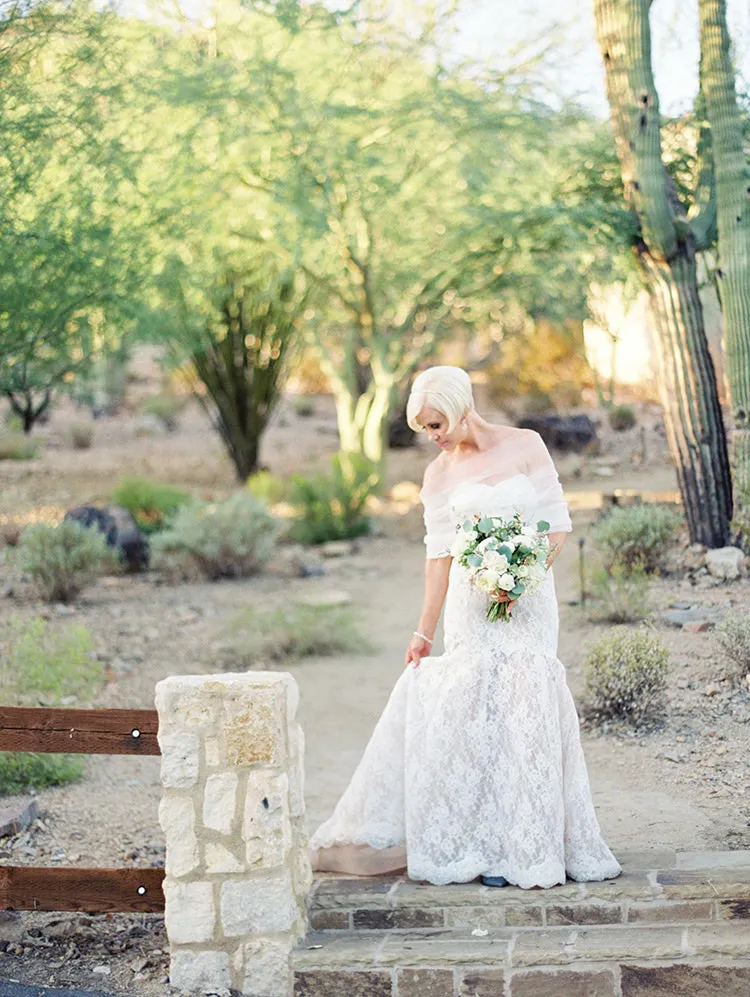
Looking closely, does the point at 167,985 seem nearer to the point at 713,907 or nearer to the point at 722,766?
the point at 713,907

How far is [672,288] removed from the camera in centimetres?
974

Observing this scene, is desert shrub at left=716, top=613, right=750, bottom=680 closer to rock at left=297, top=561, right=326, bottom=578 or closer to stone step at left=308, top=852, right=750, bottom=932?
stone step at left=308, top=852, right=750, bottom=932

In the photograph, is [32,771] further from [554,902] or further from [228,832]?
[554,902]

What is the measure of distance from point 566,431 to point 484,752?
1512 centimetres

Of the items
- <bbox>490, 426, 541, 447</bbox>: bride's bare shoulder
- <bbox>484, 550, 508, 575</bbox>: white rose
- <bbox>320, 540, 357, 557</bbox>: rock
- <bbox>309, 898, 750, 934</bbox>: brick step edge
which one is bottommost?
<bbox>309, 898, 750, 934</bbox>: brick step edge

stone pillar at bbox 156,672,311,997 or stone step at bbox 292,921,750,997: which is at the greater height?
stone pillar at bbox 156,672,311,997

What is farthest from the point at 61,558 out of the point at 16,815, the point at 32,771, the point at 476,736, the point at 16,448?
the point at 16,448

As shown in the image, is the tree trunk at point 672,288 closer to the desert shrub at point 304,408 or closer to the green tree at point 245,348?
the green tree at point 245,348

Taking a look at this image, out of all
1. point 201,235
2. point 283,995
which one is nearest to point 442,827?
point 283,995

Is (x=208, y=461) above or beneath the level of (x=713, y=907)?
above

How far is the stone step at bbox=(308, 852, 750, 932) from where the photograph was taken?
463 cm

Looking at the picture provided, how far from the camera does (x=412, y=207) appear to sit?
15.1m

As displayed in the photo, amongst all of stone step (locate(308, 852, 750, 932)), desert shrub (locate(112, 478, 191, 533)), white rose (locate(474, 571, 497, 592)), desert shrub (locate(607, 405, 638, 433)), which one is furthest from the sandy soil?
desert shrub (locate(607, 405, 638, 433))

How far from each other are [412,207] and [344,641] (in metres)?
6.78
